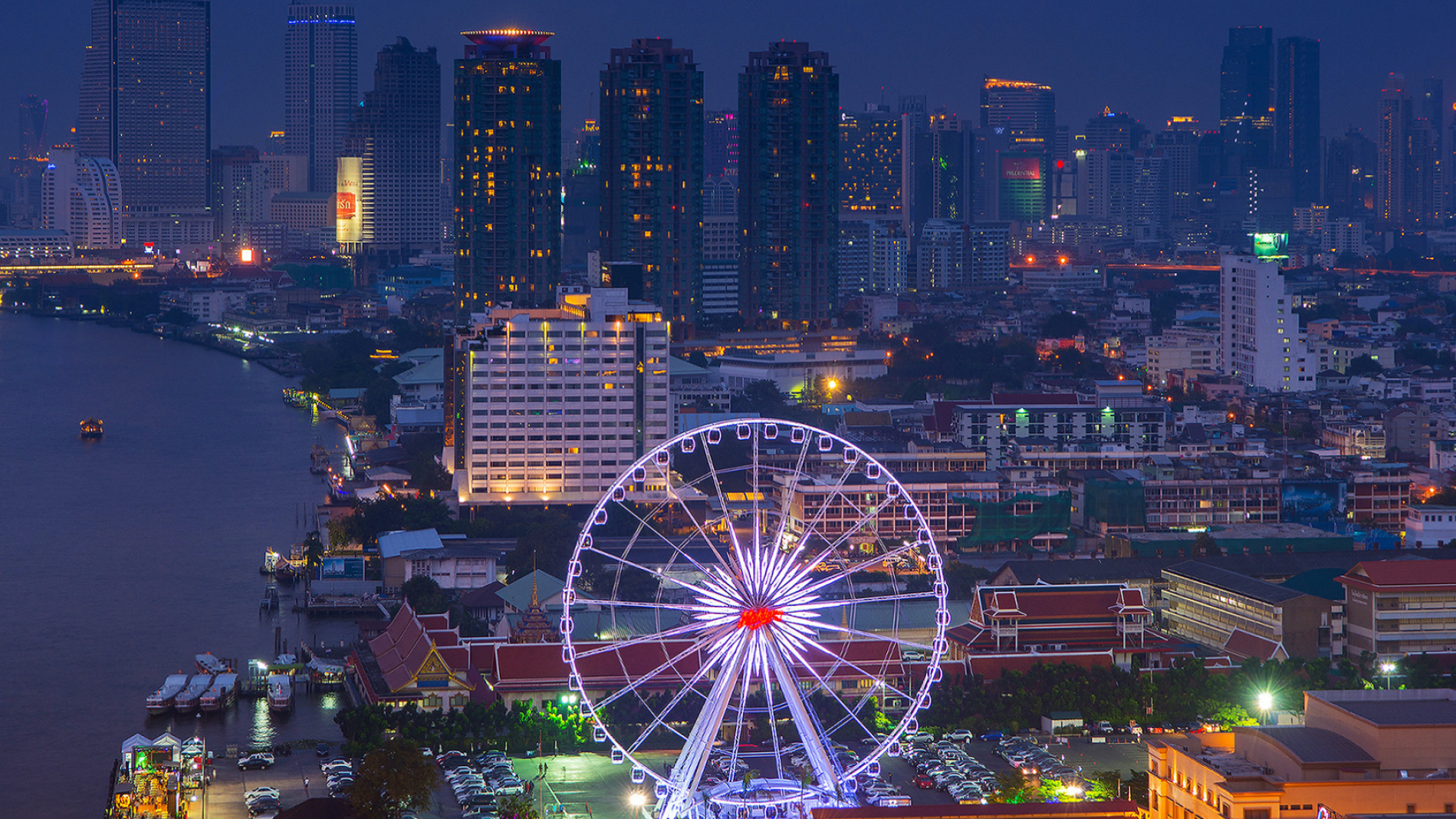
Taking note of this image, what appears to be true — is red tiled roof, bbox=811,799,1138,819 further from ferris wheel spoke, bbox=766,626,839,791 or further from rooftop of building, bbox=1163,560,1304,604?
rooftop of building, bbox=1163,560,1304,604

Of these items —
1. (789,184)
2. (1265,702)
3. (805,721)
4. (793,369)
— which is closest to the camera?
(805,721)

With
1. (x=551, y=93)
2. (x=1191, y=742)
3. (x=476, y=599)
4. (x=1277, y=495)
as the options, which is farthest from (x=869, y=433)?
(x=1191, y=742)

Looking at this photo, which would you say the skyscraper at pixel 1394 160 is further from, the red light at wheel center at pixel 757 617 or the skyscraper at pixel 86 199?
the red light at wheel center at pixel 757 617

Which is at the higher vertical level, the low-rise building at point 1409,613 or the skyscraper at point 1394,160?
the skyscraper at point 1394,160

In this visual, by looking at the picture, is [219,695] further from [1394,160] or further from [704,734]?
[1394,160]

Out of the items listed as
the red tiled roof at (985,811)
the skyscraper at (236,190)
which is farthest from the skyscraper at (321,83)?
the red tiled roof at (985,811)

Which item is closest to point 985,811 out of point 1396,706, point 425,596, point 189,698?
point 1396,706

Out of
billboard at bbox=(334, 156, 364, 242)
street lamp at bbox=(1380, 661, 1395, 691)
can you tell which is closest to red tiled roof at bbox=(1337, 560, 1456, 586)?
street lamp at bbox=(1380, 661, 1395, 691)
